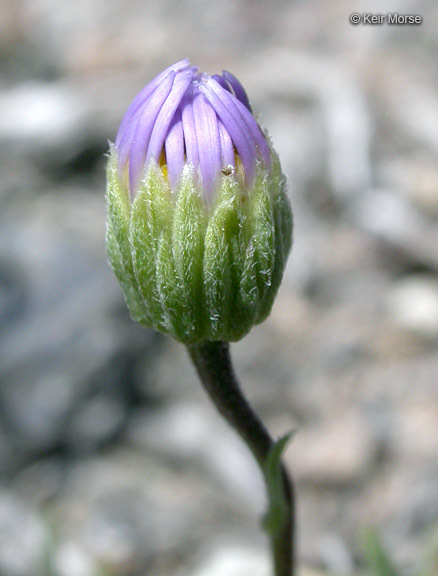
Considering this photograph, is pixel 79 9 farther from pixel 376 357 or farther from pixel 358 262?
pixel 376 357

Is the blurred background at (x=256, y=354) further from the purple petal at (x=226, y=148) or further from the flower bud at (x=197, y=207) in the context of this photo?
the purple petal at (x=226, y=148)

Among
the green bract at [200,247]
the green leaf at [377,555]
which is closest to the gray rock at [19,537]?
the green leaf at [377,555]

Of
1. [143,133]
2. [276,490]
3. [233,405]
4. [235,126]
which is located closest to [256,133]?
[235,126]

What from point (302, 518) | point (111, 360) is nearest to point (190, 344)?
point (302, 518)

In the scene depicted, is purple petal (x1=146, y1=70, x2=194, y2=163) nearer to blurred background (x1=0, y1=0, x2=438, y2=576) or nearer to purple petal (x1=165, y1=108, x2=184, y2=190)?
purple petal (x1=165, y1=108, x2=184, y2=190)

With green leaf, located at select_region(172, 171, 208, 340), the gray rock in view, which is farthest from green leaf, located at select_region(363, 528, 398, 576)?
the gray rock

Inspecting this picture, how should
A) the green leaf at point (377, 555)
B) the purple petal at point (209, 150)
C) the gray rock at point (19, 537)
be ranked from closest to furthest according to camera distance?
the purple petal at point (209, 150)
the green leaf at point (377, 555)
the gray rock at point (19, 537)
